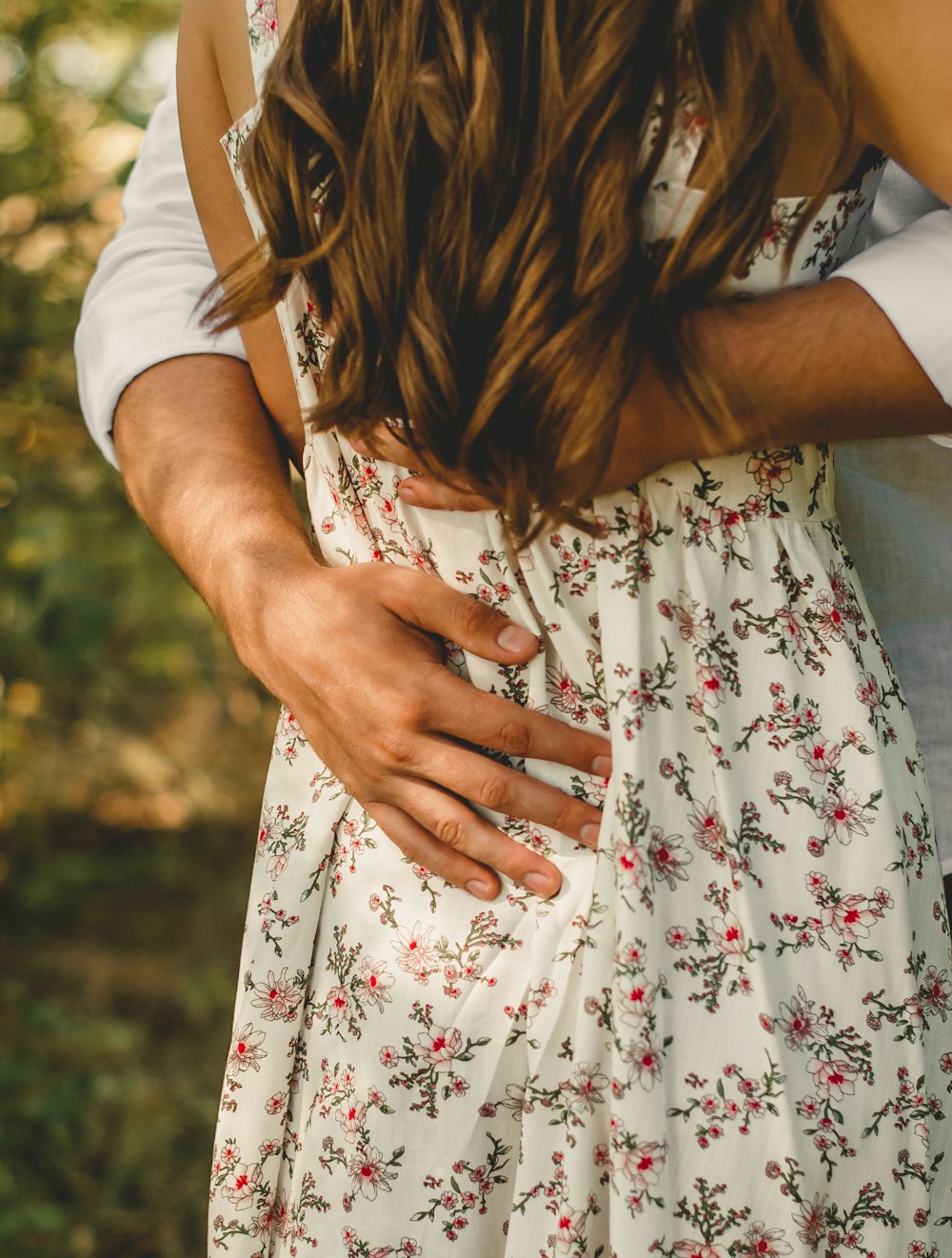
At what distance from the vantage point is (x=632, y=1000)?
2.91ft

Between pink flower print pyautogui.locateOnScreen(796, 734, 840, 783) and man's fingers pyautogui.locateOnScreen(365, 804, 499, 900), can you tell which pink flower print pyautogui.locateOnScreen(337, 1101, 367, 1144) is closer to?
man's fingers pyautogui.locateOnScreen(365, 804, 499, 900)

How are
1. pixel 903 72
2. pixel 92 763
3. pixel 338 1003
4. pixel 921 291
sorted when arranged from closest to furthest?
1. pixel 903 72
2. pixel 921 291
3. pixel 338 1003
4. pixel 92 763

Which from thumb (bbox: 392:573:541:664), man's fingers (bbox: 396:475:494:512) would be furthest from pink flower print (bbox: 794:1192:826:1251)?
man's fingers (bbox: 396:475:494:512)

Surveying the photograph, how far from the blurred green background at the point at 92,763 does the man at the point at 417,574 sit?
3.68 ft

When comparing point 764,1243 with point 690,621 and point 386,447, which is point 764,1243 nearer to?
point 690,621

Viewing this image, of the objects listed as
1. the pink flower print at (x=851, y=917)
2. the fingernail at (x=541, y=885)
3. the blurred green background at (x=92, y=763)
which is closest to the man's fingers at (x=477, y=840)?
the fingernail at (x=541, y=885)

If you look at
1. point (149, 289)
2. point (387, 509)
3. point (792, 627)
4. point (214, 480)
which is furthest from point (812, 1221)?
point (149, 289)

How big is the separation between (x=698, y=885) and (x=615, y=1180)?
232 mm

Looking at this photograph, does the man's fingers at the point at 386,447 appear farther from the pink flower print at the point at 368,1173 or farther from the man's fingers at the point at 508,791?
the pink flower print at the point at 368,1173

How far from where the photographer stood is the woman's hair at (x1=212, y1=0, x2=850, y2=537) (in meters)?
0.77

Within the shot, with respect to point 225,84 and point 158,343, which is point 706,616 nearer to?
point 225,84

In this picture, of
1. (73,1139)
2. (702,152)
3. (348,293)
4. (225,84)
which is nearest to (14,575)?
(73,1139)

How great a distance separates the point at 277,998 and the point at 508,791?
34 centimetres

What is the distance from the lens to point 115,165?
110 inches
